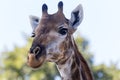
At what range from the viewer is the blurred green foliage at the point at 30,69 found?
29625mm

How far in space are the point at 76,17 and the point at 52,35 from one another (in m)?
0.68

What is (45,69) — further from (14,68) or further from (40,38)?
(40,38)

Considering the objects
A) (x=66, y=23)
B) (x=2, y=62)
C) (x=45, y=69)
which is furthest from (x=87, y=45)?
(x=66, y=23)

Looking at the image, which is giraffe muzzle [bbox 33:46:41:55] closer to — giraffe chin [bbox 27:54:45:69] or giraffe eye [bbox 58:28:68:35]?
giraffe chin [bbox 27:54:45:69]

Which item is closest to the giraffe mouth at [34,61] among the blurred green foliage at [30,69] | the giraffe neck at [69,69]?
the giraffe neck at [69,69]

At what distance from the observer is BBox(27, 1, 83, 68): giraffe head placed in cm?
688

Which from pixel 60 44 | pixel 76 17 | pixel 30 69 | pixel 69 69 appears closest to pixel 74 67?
pixel 69 69

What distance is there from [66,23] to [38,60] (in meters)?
0.93


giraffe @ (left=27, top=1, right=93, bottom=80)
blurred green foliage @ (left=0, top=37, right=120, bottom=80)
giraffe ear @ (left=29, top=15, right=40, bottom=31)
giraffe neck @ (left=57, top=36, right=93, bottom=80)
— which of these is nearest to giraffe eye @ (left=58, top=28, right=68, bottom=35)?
giraffe @ (left=27, top=1, right=93, bottom=80)

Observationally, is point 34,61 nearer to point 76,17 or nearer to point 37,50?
point 37,50

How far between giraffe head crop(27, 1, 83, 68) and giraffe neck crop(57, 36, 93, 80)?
102 millimetres

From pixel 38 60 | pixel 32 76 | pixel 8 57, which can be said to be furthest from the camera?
pixel 8 57

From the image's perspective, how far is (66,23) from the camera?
759 cm

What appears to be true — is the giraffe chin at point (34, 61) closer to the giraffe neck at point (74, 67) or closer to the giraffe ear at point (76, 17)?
the giraffe neck at point (74, 67)
